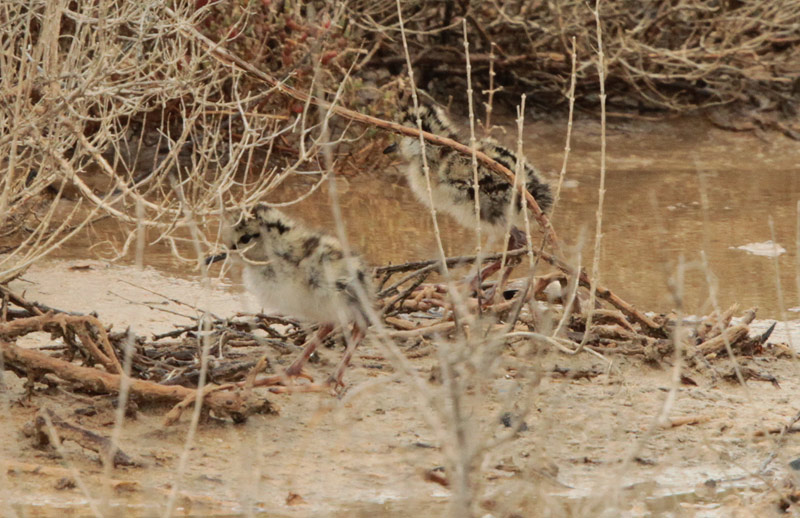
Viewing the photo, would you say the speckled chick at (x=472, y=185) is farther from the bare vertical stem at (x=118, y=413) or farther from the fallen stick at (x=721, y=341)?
the bare vertical stem at (x=118, y=413)

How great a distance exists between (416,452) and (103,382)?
1.22m

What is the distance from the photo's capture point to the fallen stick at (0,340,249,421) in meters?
4.71

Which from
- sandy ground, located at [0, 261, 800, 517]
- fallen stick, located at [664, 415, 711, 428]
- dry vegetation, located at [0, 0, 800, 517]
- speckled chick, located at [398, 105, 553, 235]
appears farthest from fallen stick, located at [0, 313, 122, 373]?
fallen stick, located at [664, 415, 711, 428]

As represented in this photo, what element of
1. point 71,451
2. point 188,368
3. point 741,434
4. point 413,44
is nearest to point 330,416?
point 188,368

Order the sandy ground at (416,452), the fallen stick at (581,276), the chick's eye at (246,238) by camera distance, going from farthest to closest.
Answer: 1. the fallen stick at (581,276)
2. the chick's eye at (246,238)
3. the sandy ground at (416,452)

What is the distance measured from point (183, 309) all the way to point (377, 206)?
3.10m

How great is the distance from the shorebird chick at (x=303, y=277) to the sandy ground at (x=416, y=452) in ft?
0.93

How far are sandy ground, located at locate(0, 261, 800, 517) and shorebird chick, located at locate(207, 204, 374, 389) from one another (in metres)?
0.28

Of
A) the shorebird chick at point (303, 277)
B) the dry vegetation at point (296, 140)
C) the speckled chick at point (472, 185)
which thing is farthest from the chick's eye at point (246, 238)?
Result: the speckled chick at point (472, 185)

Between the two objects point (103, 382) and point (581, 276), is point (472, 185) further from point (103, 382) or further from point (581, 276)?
point (103, 382)

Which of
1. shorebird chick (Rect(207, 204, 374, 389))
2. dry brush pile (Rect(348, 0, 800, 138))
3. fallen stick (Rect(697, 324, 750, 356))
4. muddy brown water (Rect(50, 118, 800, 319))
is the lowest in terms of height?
muddy brown water (Rect(50, 118, 800, 319))

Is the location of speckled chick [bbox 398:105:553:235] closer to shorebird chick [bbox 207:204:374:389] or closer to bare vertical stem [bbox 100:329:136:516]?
shorebird chick [bbox 207:204:374:389]

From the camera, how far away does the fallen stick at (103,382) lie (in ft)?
15.4

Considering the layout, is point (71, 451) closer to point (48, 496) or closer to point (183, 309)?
point (48, 496)
